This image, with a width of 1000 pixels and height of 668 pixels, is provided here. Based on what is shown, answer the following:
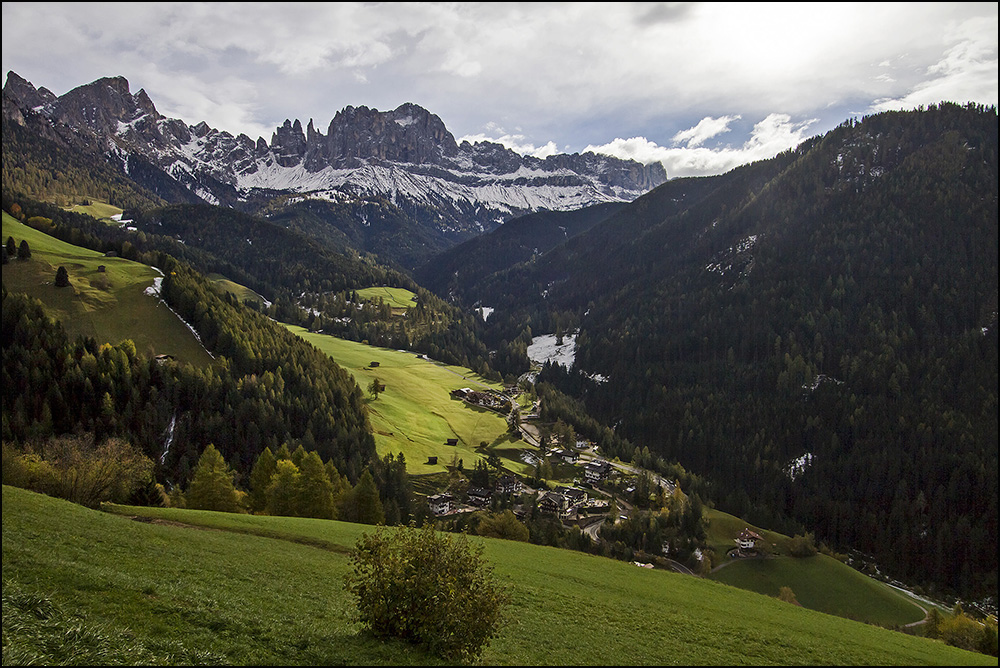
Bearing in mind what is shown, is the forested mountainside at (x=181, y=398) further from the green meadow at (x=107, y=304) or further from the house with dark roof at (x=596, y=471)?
the house with dark roof at (x=596, y=471)

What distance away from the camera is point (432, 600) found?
59.5 ft

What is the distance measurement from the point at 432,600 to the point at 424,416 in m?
123

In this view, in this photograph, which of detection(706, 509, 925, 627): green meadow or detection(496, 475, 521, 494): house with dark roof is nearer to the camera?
detection(706, 509, 925, 627): green meadow

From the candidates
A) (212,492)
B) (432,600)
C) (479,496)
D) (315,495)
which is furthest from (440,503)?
(432,600)

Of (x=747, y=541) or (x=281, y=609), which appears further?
(x=747, y=541)

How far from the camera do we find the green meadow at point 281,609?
16.9 m

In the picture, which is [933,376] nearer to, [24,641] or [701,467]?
[701,467]

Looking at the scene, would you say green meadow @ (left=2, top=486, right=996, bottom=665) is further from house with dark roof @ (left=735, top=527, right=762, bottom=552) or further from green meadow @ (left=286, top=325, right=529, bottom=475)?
green meadow @ (left=286, top=325, right=529, bottom=475)

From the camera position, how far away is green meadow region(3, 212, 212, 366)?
104 m

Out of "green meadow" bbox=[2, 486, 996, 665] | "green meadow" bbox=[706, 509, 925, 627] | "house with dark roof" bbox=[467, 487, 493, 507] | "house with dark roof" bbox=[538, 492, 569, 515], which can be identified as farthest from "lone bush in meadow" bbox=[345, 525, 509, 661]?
"house with dark roof" bbox=[538, 492, 569, 515]

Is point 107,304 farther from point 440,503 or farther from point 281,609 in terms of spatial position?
point 281,609

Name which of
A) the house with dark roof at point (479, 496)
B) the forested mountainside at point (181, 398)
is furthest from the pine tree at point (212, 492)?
the house with dark roof at point (479, 496)

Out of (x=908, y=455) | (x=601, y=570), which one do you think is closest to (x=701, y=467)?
(x=908, y=455)

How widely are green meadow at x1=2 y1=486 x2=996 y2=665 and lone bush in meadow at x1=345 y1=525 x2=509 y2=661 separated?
32.7 inches
